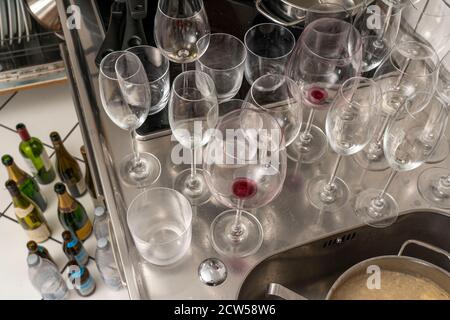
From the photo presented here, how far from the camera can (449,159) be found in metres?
0.86

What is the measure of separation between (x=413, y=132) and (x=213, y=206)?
1.07 ft

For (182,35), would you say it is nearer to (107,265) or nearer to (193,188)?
(193,188)

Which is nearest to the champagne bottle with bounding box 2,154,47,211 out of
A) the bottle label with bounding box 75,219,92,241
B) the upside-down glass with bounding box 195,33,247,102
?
the bottle label with bounding box 75,219,92,241

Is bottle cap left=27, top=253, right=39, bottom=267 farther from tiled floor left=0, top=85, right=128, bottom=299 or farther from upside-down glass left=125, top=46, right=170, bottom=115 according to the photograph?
upside-down glass left=125, top=46, right=170, bottom=115

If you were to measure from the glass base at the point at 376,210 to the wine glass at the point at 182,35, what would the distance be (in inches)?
13.6

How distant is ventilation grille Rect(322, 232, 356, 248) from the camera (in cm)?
78

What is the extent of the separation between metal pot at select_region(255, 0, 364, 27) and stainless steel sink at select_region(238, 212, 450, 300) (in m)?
0.37

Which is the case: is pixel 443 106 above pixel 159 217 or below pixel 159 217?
above

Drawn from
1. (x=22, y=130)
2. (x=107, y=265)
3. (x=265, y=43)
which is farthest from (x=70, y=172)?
(x=265, y=43)

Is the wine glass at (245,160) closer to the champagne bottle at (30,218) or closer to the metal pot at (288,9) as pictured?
the metal pot at (288,9)

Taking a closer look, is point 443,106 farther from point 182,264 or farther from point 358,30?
point 182,264

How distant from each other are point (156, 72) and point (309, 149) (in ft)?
0.91

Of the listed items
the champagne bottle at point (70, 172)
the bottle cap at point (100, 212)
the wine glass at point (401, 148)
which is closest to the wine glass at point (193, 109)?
the wine glass at point (401, 148)
